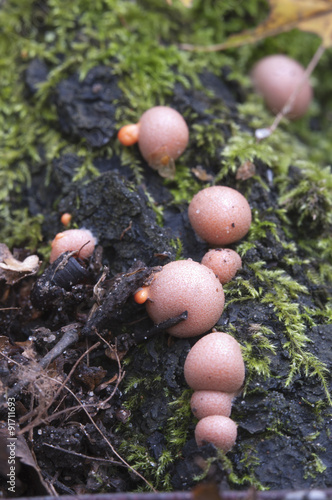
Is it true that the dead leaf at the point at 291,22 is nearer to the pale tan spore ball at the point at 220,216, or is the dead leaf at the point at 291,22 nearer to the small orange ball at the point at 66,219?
the pale tan spore ball at the point at 220,216

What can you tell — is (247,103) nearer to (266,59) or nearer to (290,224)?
(266,59)

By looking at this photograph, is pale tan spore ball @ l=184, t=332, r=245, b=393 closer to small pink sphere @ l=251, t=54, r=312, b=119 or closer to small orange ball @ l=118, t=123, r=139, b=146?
small orange ball @ l=118, t=123, r=139, b=146

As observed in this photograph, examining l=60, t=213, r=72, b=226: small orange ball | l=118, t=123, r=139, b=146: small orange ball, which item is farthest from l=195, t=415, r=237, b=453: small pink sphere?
l=118, t=123, r=139, b=146: small orange ball

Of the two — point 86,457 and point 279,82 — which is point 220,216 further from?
point 279,82

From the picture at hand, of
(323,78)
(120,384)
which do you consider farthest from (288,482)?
(323,78)

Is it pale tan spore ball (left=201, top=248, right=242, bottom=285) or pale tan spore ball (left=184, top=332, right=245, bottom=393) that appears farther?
pale tan spore ball (left=201, top=248, right=242, bottom=285)

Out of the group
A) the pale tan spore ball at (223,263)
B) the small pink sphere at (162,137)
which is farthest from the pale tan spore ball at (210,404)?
the small pink sphere at (162,137)
